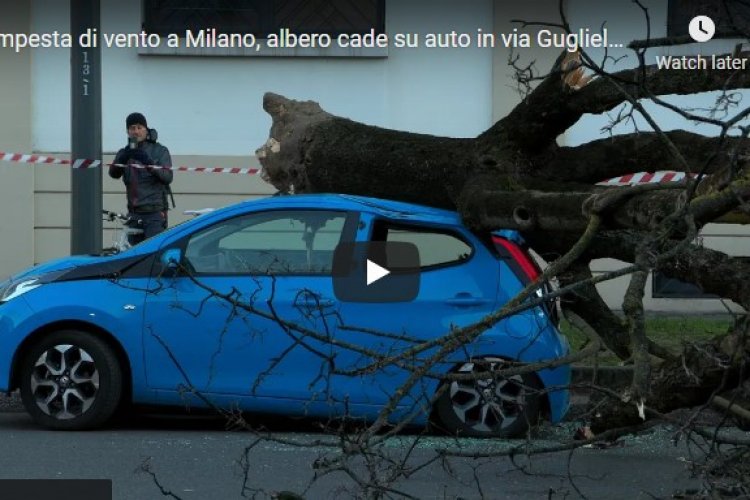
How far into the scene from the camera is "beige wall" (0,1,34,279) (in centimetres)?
1627

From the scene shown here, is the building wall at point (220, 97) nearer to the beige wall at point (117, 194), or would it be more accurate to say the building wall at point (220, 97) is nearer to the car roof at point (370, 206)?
the beige wall at point (117, 194)

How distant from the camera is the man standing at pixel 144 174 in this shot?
1492 centimetres

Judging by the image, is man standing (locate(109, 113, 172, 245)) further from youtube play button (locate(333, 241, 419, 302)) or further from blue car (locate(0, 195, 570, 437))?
youtube play button (locate(333, 241, 419, 302))

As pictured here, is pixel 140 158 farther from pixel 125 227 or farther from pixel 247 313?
pixel 247 313

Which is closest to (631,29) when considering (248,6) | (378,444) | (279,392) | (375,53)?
(375,53)

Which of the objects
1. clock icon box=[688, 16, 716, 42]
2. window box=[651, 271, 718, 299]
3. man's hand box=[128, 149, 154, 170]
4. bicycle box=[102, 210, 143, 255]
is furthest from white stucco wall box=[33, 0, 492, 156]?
clock icon box=[688, 16, 716, 42]

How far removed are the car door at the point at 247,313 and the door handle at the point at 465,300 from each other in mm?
747

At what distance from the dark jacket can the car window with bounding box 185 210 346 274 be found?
548cm

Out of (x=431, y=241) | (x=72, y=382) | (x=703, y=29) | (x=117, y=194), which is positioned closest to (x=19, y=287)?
(x=72, y=382)

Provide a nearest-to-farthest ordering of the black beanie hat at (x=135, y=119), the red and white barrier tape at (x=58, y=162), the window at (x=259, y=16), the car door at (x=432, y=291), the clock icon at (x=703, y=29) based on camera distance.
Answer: the clock icon at (x=703, y=29), the car door at (x=432, y=291), the black beanie hat at (x=135, y=119), the red and white barrier tape at (x=58, y=162), the window at (x=259, y=16)

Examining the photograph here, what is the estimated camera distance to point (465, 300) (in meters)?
9.23

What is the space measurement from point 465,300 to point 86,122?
201 inches

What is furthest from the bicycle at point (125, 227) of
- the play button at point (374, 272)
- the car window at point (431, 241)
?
the car window at point (431, 241)

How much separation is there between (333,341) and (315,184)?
5.41m
